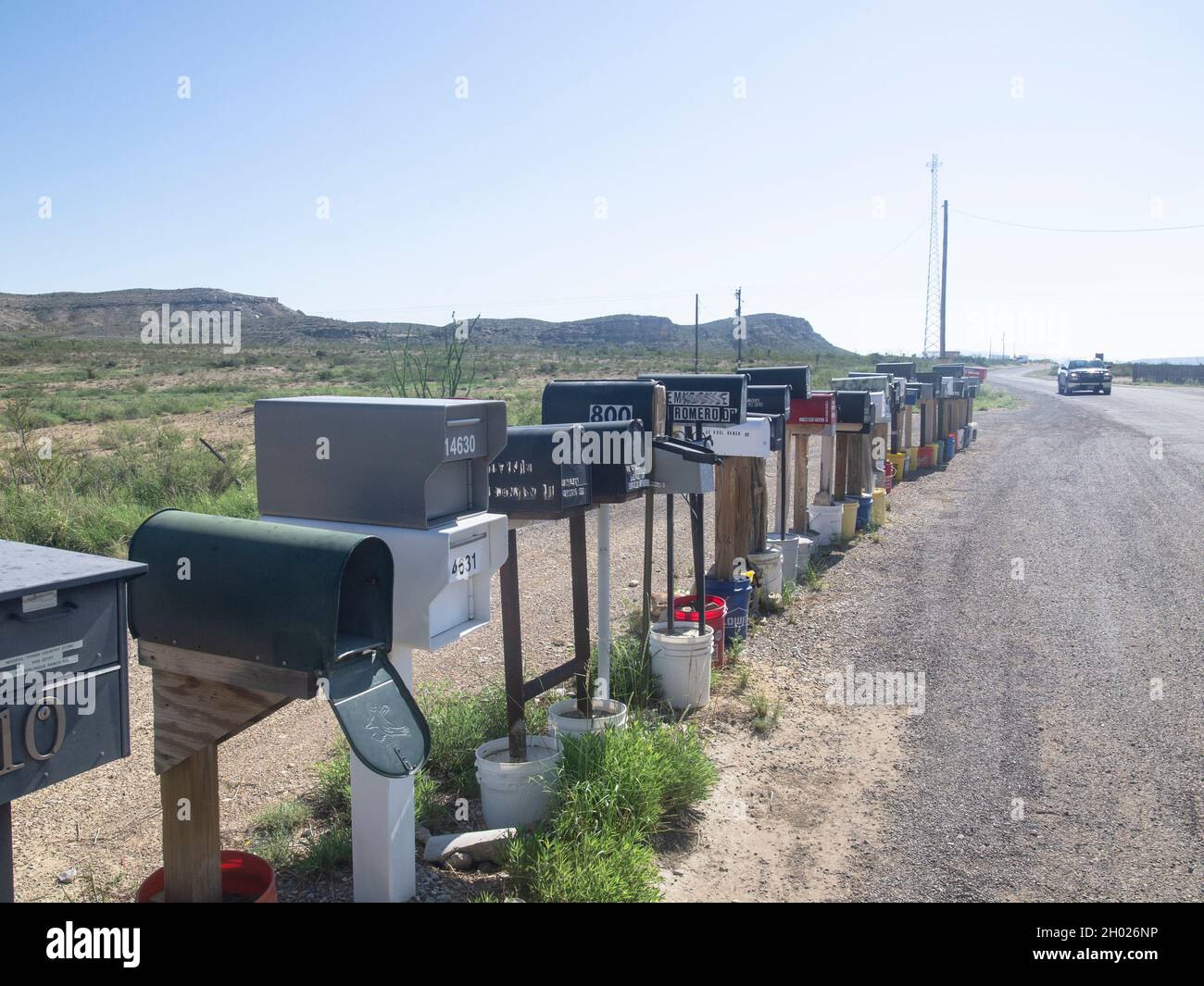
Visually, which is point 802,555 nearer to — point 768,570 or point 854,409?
point 768,570

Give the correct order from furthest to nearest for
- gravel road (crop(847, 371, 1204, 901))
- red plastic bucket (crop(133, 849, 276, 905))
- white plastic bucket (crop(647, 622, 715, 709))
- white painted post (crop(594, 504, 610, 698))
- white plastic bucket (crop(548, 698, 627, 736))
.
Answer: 1. white plastic bucket (crop(647, 622, 715, 709))
2. white painted post (crop(594, 504, 610, 698))
3. white plastic bucket (crop(548, 698, 627, 736))
4. gravel road (crop(847, 371, 1204, 901))
5. red plastic bucket (crop(133, 849, 276, 905))

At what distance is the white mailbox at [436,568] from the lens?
2932 millimetres

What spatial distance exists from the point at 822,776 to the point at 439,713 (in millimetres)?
1943

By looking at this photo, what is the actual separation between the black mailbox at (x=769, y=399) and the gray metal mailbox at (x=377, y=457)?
5.36m

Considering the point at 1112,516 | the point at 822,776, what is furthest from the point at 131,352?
the point at 822,776

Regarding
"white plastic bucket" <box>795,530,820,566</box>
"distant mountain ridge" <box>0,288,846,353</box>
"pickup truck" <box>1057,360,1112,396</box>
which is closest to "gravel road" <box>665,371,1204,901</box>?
"white plastic bucket" <box>795,530,820,566</box>

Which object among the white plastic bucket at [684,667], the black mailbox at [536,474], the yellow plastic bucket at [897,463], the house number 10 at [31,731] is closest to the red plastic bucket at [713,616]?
the white plastic bucket at [684,667]

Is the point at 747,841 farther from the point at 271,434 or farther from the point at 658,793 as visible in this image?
the point at 271,434

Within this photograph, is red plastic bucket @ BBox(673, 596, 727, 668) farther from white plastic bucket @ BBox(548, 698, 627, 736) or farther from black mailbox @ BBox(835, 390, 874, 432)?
black mailbox @ BBox(835, 390, 874, 432)

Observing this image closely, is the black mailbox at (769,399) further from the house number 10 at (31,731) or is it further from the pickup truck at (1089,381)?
the pickup truck at (1089,381)

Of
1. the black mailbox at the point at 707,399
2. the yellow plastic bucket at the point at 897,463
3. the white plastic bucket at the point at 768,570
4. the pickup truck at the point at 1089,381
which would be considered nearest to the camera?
the black mailbox at the point at 707,399

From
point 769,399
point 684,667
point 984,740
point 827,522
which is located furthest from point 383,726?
point 827,522

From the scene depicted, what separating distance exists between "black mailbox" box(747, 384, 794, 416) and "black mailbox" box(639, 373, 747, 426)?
1.74 meters

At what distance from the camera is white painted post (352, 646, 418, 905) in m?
3.17
